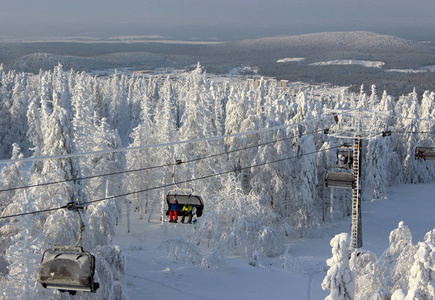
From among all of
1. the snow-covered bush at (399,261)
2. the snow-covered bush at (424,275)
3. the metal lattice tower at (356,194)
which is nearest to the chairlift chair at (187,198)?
the snow-covered bush at (424,275)

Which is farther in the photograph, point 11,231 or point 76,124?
point 76,124

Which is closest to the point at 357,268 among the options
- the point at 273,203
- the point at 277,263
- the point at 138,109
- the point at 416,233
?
the point at 277,263

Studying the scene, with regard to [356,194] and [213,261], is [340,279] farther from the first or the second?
[213,261]

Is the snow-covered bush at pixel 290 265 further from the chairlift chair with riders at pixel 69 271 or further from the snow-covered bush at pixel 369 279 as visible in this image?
the chairlift chair with riders at pixel 69 271

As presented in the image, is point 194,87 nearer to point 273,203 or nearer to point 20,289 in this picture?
point 273,203

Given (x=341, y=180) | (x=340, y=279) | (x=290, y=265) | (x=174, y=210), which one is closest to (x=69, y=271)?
(x=174, y=210)

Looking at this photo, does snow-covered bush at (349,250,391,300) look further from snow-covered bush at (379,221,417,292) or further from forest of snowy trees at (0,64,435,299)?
forest of snowy trees at (0,64,435,299)
